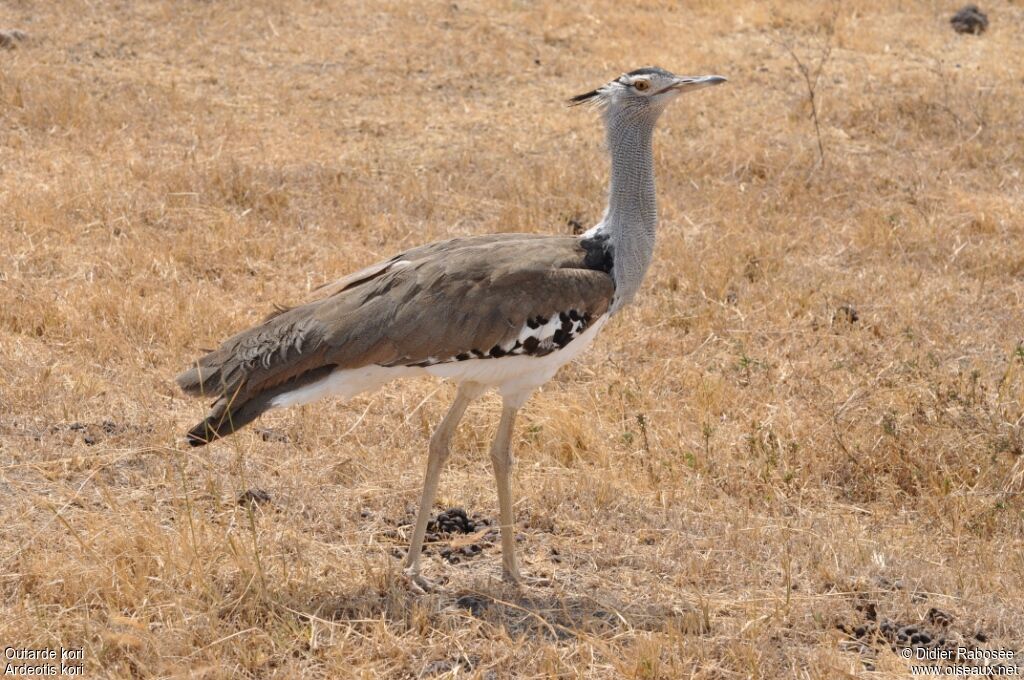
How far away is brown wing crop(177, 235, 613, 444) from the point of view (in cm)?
345

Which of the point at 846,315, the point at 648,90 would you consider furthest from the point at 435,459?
the point at 846,315

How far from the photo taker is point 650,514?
13.4 ft

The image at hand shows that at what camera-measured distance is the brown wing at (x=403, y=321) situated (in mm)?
3453

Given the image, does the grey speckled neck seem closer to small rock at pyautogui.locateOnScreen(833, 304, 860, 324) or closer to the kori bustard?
the kori bustard

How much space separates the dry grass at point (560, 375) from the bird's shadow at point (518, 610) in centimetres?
1

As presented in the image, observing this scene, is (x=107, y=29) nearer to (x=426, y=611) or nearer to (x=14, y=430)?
(x=14, y=430)

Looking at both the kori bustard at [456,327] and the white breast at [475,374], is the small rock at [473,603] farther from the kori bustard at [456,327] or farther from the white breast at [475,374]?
the white breast at [475,374]

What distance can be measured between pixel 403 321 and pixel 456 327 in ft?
0.50

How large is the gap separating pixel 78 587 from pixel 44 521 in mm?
456

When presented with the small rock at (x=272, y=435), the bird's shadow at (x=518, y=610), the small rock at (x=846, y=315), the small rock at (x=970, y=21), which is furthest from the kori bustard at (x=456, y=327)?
the small rock at (x=970, y=21)

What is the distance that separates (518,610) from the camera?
3545mm

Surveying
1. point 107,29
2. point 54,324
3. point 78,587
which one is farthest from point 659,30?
point 78,587

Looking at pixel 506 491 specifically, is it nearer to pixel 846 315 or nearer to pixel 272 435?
pixel 272 435

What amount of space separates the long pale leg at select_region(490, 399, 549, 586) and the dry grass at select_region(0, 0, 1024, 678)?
104 millimetres
